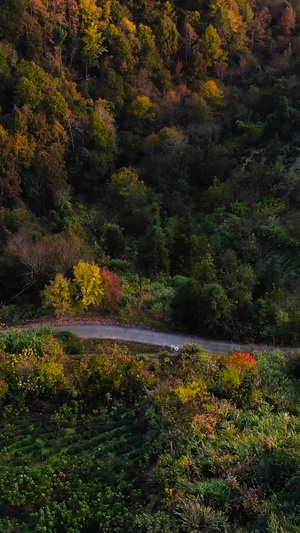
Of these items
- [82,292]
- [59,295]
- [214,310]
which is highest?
[82,292]

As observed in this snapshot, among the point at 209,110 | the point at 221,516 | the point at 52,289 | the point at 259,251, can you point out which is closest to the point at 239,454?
the point at 221,516

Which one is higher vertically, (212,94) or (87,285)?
(212,94)

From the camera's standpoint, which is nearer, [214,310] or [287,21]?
[214,310]

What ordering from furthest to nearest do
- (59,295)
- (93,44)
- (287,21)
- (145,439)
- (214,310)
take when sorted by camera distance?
1. (287,21)
2. (93,44)
3. (59,295)
4. (214,310)
5. (145,439)

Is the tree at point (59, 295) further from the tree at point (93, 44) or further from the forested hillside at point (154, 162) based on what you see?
the tree at point (93, 44)

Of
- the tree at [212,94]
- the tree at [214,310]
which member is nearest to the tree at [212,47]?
the tree at [212,94]

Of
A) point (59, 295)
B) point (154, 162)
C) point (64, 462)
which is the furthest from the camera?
point (154, 162)

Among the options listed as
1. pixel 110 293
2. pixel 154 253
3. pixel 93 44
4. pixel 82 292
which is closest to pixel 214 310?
pixel 110 293

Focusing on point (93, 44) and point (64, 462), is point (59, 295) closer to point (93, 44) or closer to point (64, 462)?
point (64, 462)
